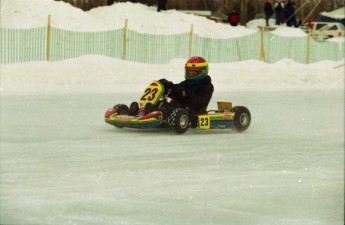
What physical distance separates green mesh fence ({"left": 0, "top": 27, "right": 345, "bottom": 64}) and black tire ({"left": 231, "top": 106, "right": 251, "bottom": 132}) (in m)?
13.3

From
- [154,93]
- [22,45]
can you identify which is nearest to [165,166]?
[154,93]

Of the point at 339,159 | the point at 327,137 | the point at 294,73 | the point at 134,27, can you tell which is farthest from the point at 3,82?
the point at 134,27

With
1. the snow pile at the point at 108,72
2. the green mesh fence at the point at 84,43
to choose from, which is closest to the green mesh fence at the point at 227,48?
the snow pile at the point at 108,72

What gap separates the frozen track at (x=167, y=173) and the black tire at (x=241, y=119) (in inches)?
5.2

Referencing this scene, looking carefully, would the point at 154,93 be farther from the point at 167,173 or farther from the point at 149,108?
the point at 167,173

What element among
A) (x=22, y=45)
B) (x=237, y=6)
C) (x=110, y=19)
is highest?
(x=237, y=6)

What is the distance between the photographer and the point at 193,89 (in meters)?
9.55

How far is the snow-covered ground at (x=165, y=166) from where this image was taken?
5051 mm

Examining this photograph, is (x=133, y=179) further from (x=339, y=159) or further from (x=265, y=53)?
(x=265, y=53)

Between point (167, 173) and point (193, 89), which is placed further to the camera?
point (193, 89)

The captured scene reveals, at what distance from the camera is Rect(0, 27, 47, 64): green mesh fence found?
22969 millimetres

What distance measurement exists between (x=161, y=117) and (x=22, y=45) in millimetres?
15225

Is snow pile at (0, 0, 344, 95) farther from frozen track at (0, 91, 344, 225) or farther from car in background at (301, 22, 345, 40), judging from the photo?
car in background at (301, 22, 345, 40)

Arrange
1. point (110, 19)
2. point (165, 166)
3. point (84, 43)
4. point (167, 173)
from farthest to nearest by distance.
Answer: point (110, 19) → point (84, 43) → point (165, 166) → point (167, 173)
